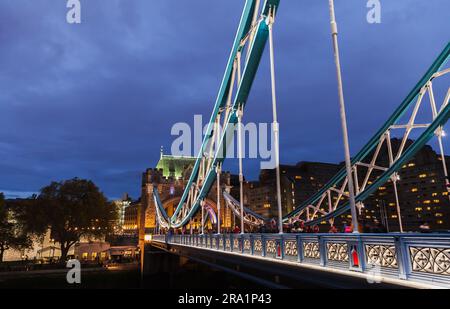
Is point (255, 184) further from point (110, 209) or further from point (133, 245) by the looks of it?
point (110, 209)

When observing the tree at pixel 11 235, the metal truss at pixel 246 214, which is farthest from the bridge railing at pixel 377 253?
the tree at pixel 11 235

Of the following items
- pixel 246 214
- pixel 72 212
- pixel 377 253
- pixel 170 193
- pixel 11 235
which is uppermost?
pixel 170 193

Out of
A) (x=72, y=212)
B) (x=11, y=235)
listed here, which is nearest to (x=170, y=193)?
(x=72, y=212)

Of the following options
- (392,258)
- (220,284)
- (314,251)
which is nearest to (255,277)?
(314,251)

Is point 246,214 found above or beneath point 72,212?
beneath

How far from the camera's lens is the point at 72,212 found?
50.9 m

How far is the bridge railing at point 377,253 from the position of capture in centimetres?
479

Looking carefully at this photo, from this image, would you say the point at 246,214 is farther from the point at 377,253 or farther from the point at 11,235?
the point at 11,235

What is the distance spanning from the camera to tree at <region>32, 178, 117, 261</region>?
48875mm

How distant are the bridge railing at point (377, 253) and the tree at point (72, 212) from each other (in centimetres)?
4747

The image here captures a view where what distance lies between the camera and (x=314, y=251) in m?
7.95

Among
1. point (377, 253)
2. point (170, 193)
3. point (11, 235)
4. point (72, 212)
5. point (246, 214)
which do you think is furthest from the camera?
point (170, 193)

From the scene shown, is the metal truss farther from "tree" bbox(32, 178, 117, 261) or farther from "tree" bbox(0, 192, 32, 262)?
"tree" bbox(0, 192, 32, 262)

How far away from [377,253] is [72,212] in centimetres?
5263
